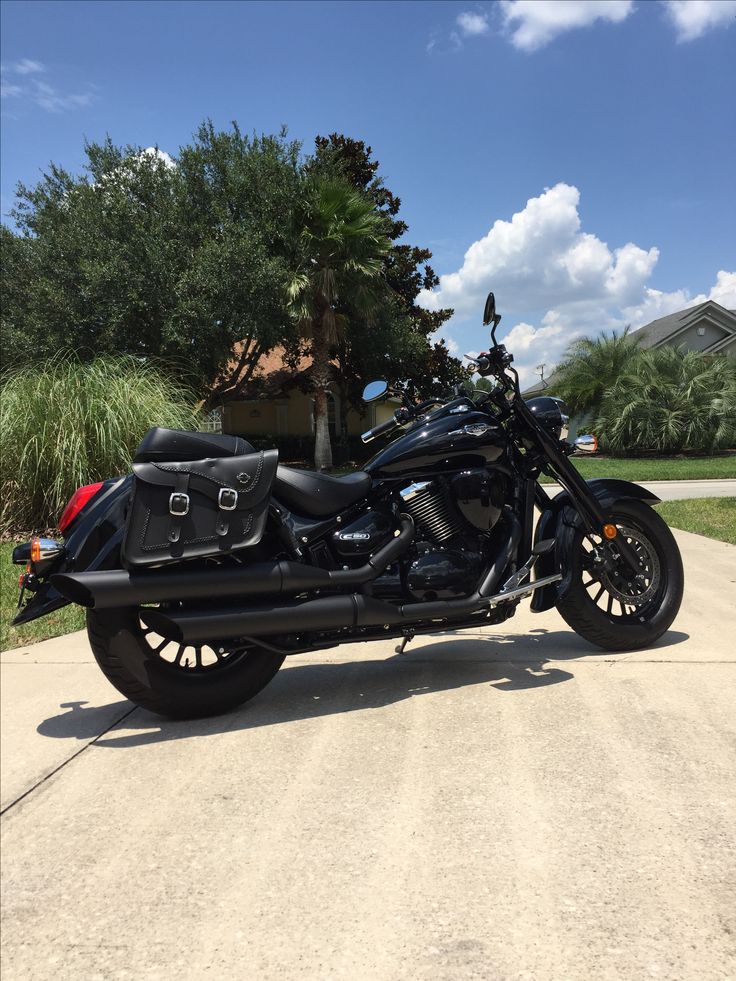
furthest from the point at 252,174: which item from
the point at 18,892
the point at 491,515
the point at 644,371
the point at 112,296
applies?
the point at 18,892

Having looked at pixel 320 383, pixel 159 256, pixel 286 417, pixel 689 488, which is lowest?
pixel 689 488

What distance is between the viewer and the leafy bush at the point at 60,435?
7551mm

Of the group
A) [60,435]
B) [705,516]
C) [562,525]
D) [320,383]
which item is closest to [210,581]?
[562,525]

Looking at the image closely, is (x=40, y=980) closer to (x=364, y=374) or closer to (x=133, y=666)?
(x=133, y=666)

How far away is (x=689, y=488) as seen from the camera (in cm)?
1323

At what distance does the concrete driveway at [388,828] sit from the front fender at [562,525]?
0.37 m

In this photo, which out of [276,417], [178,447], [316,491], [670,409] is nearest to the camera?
[178,447]

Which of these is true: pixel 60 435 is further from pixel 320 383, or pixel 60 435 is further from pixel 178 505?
pixel 320 383

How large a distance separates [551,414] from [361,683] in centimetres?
163

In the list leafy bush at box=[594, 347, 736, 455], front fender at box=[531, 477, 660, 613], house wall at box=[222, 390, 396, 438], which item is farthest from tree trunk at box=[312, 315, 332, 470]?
front fender at box=[531, 477, 660, 613]

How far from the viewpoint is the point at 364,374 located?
26547mm

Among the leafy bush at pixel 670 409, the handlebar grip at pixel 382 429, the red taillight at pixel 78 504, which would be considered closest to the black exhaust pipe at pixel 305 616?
the red taillight at pixel 78 504

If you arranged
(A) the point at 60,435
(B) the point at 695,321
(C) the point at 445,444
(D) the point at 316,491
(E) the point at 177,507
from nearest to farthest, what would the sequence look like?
(E) the point at 177,507
(D) the point at 316,491
(C) the point at 445,444
(A) the point at 60,435
(B) the point at 695,321

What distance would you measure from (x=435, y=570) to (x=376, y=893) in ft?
4.89
